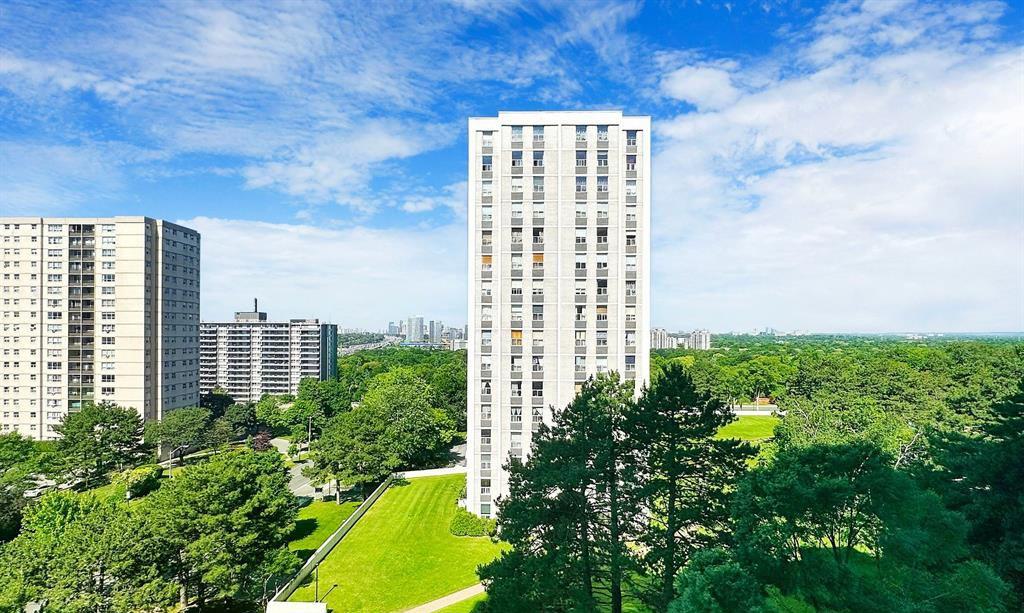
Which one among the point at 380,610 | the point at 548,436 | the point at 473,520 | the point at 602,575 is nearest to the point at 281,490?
Result: the point at 380,610

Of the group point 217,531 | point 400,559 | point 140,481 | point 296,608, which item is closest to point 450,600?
point 400,559

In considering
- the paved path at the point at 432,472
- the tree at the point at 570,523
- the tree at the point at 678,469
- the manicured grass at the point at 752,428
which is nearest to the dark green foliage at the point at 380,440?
the paved path at the point at 432,472

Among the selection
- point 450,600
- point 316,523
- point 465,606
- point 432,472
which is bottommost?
point 316,523

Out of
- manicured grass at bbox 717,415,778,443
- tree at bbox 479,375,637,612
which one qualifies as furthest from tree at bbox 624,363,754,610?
manicured grass at bbox 717,415,778,443

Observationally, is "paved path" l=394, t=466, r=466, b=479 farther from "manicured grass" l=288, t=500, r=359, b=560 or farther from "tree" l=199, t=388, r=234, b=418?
"tree" l=199, t=388, r=234, b=418

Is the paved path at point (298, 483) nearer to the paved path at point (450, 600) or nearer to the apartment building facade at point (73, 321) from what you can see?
the paved path at point (450, 600)

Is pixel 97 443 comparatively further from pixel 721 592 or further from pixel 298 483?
pixel 721 592

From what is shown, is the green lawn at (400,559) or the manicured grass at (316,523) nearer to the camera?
the green lawn at (400,559)
